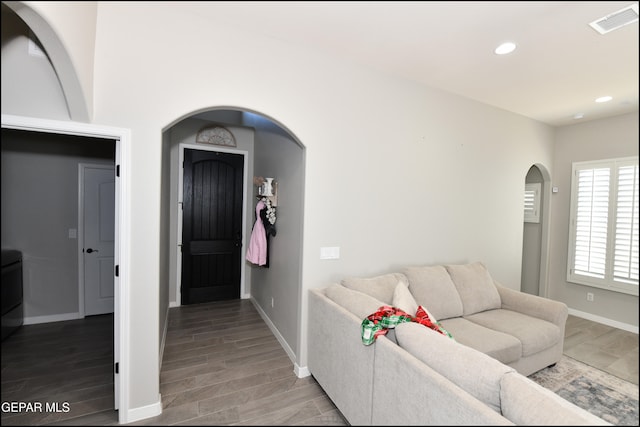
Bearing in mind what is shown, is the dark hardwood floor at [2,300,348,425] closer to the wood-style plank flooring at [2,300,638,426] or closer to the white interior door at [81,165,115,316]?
the wood-style plank flooring at [2,300,638,426]

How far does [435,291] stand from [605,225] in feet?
5.41

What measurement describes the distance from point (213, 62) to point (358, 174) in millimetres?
1307

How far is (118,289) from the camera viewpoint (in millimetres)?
1533

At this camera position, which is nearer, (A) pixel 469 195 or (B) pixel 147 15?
(B) pixel 147 15

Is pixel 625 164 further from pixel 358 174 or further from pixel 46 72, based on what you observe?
pixel 46 72

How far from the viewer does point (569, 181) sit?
2.67 feet

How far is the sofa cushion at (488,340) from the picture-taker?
1644mm

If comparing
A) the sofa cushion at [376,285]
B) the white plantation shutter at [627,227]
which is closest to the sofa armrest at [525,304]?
the white plantation shutter at [627,227]

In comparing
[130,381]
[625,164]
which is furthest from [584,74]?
[130,381]

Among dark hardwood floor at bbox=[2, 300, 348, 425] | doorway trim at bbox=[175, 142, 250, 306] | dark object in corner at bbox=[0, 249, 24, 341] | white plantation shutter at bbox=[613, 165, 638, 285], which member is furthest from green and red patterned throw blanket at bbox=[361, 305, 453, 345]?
doorway trim at bbox=[175, 142, 250, 306]

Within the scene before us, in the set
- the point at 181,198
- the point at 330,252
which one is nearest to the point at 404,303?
the point at 330,252

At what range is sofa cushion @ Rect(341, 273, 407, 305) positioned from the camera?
6.75ft

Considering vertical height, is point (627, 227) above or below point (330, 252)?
above

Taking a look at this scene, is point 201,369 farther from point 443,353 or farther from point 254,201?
point 254,201
